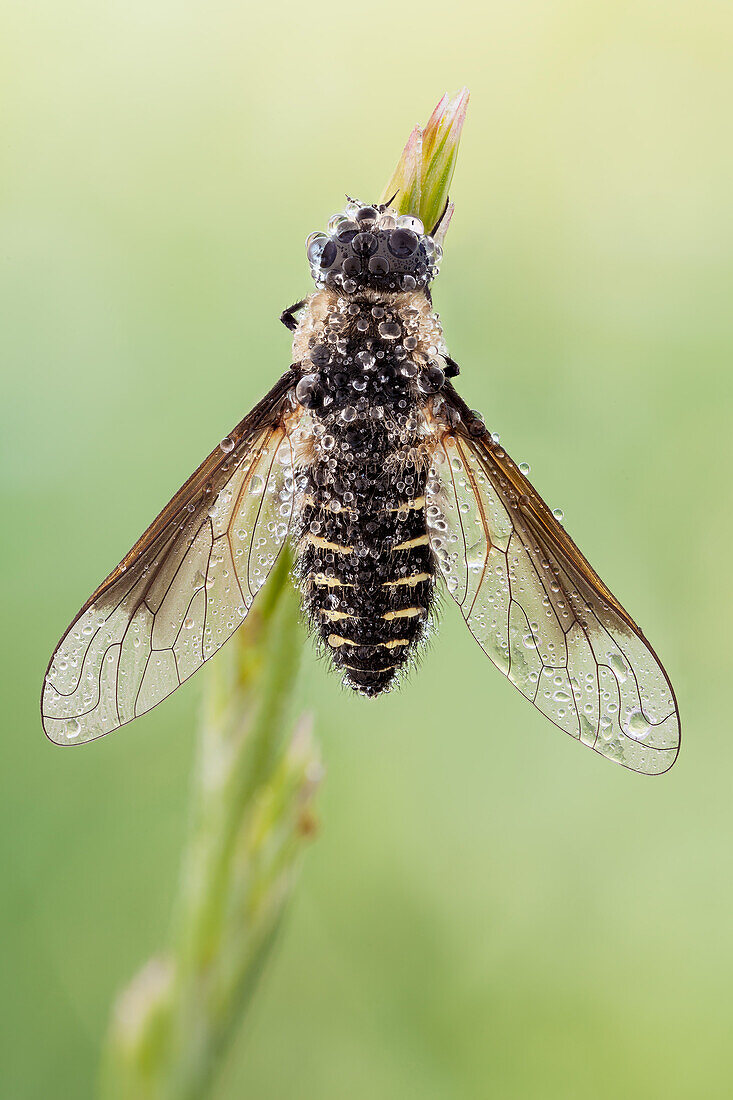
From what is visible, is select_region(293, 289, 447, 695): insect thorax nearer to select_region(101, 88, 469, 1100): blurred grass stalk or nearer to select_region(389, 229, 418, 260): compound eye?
select_region(389, 229, 418, 260): compound eye

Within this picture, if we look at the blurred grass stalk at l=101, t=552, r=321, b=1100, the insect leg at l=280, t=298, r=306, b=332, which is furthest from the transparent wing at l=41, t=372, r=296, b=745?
the blurred grass stalk at l=101, t=552, r=321, b=1100

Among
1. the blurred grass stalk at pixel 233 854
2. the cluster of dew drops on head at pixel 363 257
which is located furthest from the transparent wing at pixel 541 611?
the blurred grass stalk at pixel 233 854

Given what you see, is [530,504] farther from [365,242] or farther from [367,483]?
[365,242]

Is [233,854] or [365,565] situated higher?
[365,565]

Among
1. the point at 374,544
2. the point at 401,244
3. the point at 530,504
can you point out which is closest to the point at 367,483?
the point at 374,544

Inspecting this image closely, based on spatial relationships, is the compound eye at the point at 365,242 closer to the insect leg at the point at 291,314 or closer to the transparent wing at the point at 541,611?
the insect leg at the point at 291,314

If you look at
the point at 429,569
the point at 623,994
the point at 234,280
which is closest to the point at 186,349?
the point at 234,280

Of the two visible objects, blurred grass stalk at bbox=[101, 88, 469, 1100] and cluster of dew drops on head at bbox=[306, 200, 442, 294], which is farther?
cluster of dew drops on head at bbox=[306, 200, 442, 294]
